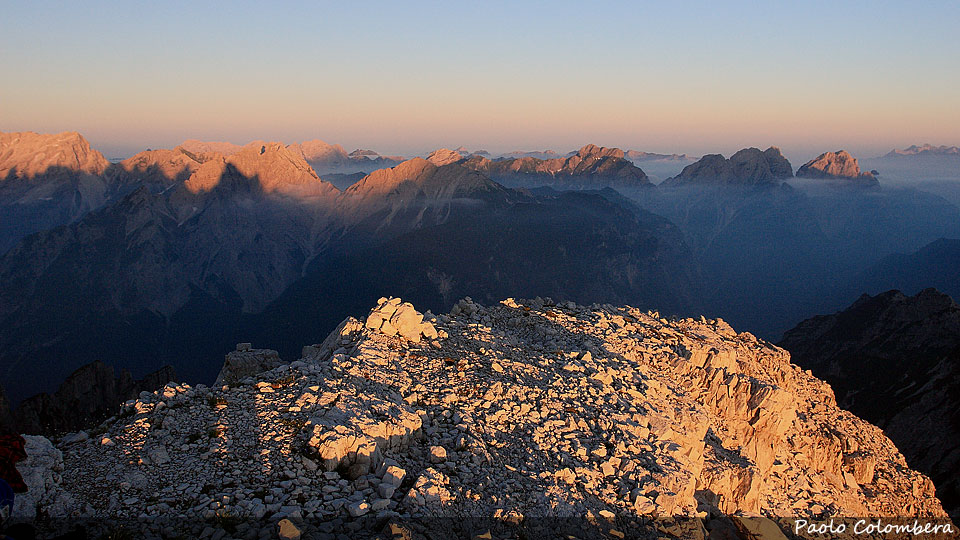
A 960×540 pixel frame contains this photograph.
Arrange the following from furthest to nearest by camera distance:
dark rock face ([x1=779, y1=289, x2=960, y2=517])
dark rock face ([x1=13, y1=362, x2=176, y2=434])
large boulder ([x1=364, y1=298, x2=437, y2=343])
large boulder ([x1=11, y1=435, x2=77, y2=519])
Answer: dark rock face ([x1=13, y1=362, x2=176, y2=434])
dark rock face ([x1=779, y1=289, x2=960, y2=517])
large boulder ([x1=364, y1=298, x2=437, y2=343])
large boulder ([x1=11, y1=435, x2=77, y2=519])

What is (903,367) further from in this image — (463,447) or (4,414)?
(4,414)

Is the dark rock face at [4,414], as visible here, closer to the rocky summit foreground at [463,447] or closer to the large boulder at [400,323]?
the rocky summit foreground at [463,447]

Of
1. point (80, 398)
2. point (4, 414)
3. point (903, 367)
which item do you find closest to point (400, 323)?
point (4, 414)

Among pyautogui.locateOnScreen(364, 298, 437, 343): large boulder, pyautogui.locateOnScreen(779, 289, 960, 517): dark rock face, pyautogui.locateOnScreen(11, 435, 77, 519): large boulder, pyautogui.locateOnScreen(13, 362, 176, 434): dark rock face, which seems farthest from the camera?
pyautogui.locateOnScreen(13, 362, 176, 434): dark rock face

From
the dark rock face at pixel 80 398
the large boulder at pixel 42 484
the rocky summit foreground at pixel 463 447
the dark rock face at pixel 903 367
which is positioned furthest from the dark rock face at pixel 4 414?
the dark rock face at pixel 903 367

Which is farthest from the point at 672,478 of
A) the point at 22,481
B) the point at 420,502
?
the point at 22,481

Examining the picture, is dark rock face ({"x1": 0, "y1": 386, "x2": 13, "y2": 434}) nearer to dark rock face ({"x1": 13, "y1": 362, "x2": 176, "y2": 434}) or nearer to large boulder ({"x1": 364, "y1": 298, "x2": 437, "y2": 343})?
dark rock face ({"x1": 13, "y1": 362, "x2": 176, "y2": 434})

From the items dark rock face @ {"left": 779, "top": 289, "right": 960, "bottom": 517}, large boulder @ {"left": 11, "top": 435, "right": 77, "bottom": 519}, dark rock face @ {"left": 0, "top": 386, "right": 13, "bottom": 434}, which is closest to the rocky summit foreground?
large boulder @ {"left": 11, "top": 435, "right": 77, "bottom": 519}
